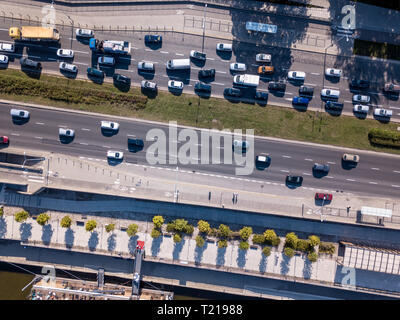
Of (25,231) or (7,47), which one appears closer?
(7,47)

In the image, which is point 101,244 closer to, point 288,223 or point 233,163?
point 233,163

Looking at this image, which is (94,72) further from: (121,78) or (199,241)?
(199,241)

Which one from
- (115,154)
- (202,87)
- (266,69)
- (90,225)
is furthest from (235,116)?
(90,225)

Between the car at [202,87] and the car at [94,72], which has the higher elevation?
the car at [94,72]

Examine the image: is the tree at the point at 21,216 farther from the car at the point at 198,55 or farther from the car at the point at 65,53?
the car at the point at 198,55

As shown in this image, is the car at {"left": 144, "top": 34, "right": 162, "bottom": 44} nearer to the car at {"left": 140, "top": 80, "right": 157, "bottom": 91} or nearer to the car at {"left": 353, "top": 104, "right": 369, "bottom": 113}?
the car at {"left": 140, "top": 80, "right": 157, "bottom": 91}

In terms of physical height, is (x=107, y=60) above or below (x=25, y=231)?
above

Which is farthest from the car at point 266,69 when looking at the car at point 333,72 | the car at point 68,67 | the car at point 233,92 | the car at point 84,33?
the car at point 68,67
